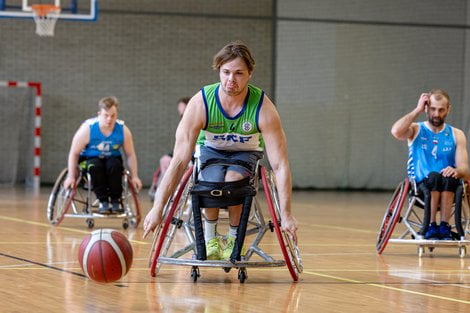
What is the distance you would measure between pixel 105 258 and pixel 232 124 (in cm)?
103

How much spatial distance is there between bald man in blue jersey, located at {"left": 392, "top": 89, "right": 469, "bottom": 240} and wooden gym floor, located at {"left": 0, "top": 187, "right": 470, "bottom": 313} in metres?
0.33

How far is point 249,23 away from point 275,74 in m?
0.95

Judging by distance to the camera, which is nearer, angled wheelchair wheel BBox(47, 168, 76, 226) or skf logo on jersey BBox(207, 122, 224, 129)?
skf logo on jersey BBox(207, 122, 224, 129)

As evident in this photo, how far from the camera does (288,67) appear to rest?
54.2 ft

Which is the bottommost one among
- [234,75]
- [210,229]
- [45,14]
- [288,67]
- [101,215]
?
[101,215]

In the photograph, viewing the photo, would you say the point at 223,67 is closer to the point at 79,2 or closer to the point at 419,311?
the point at 419,311

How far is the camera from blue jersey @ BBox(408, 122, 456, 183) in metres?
6.82

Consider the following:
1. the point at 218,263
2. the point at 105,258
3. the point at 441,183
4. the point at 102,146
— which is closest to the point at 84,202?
the point at 102,146

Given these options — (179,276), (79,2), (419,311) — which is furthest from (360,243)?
(79,2)

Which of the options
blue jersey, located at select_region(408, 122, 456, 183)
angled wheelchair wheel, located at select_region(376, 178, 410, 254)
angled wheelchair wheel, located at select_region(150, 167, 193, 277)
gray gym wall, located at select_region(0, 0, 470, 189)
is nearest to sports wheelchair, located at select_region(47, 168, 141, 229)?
angled wheelchair wheel, located at select_region(376, 178, 410, 254)

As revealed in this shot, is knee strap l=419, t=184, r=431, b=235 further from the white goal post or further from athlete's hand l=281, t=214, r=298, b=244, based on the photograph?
the white goal post

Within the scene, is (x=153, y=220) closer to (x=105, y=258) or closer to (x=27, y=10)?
(x=105, y=258)

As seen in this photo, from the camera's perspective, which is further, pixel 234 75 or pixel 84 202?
pixel 84 202

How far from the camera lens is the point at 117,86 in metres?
15.9
